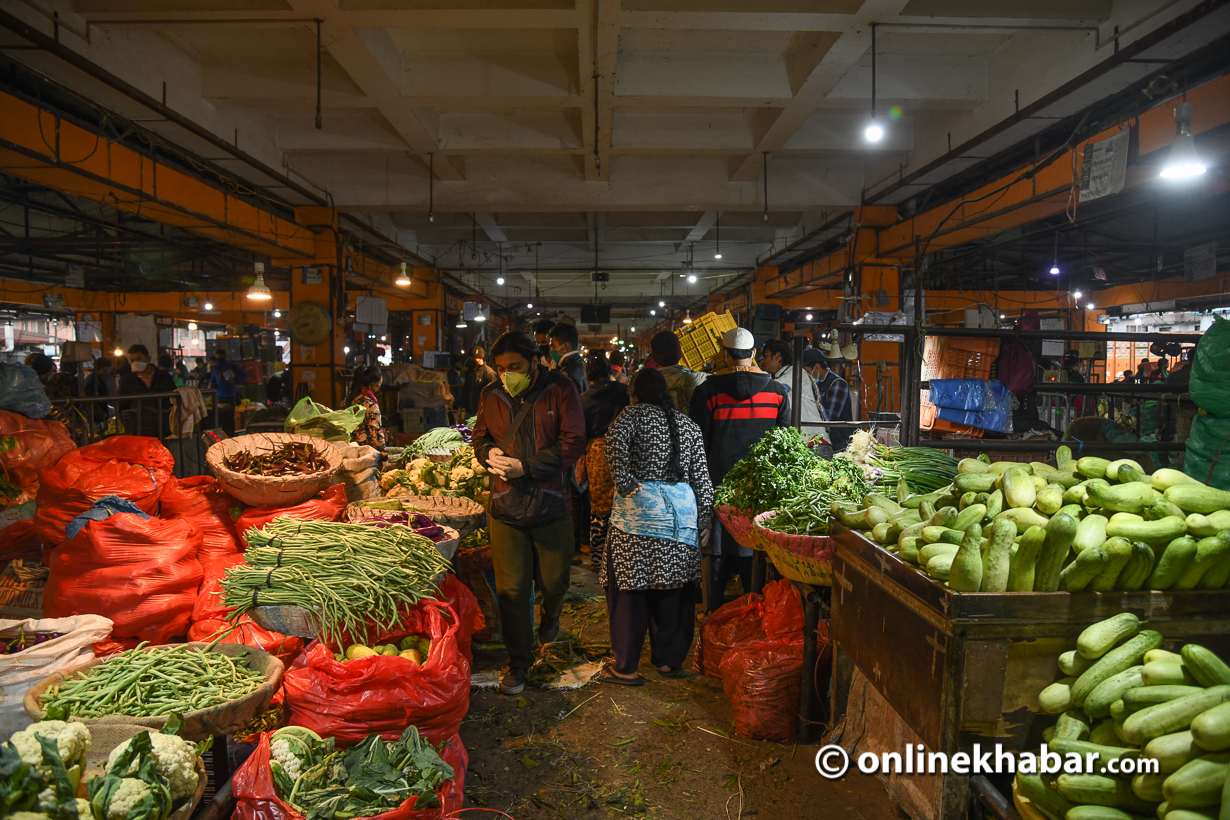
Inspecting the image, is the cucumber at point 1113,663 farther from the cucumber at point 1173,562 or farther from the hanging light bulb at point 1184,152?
the hanging light bulb at point 1184,152

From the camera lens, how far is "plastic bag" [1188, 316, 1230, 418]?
467 centimetres

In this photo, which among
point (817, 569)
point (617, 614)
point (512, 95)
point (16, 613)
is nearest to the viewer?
point (817, 569)

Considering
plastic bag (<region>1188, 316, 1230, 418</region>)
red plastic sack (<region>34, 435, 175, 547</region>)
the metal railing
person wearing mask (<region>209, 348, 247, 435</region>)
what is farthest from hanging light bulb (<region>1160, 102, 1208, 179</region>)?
person wearing mask (<region>209, 348, 247, 435</region>)

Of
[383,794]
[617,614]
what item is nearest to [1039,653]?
[383,794]

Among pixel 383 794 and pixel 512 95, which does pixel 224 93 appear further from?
pixel 383 794

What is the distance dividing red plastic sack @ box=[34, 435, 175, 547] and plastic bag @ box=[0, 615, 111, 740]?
1.22 m

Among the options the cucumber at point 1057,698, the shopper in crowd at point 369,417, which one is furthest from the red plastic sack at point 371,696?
the shopper in crowd at point 369,417

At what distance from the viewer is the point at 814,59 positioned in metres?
6.76

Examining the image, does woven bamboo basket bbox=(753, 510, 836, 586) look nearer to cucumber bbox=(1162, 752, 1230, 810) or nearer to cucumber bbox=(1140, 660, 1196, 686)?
cucumber bbox=(1140, 660, 1196, 686)

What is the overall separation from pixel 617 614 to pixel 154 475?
115 inches

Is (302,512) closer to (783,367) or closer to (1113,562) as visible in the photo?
(1113,562)

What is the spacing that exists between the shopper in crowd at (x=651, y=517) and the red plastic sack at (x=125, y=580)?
2264 millimetres

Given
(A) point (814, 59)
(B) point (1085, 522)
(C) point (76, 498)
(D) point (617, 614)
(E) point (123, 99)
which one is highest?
(A) point (814, 59)

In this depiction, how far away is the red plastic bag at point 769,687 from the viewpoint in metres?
3.46
